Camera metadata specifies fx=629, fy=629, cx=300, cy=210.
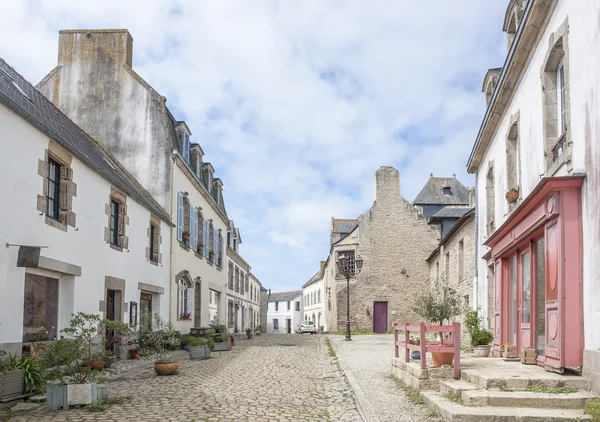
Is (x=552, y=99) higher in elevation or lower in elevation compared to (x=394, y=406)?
higher

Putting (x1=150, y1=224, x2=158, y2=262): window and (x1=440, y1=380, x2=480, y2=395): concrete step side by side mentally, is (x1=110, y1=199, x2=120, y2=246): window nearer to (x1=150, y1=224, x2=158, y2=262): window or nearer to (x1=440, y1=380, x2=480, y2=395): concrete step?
(x1=150, y1=224, x2=158, y2=262): window

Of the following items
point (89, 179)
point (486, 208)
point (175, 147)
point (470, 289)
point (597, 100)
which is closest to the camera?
point (597, 100)

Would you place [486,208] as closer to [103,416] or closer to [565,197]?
[565,197]

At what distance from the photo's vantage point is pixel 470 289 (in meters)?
18.8

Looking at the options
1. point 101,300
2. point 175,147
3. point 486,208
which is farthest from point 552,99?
point 175,147

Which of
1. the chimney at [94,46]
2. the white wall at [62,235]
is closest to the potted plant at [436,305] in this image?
the white wall at [62,235]

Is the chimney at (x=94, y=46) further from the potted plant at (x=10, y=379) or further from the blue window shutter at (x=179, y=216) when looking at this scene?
the potted plant at (x=10, y=379)

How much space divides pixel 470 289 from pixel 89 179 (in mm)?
11510

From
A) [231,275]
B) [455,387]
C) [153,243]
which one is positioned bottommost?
[455,387]

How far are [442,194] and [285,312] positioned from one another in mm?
40278

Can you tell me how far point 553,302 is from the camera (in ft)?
26.2

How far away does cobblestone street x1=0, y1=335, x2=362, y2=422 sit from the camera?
290 inches

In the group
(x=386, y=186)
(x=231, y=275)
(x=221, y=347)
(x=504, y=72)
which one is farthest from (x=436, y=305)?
(x=386, y=186)

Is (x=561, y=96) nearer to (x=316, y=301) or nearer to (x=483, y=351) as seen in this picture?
(x=483, y=351)
